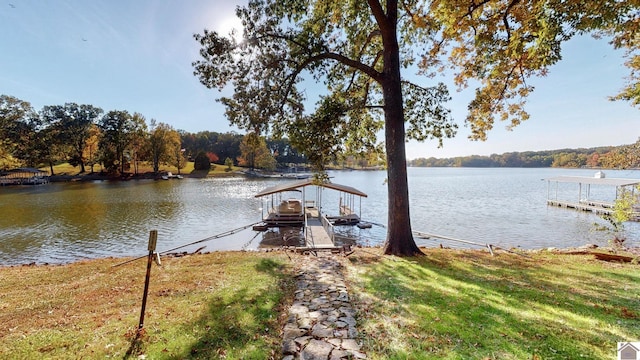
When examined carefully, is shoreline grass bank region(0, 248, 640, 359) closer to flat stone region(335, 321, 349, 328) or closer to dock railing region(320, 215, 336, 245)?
flat stone region(335, 321, 349, 328)

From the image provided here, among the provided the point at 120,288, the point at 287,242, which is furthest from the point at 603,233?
the point at 120,288

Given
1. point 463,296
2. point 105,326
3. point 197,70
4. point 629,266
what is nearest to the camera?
point 105,326

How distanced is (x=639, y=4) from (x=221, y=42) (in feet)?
33.4

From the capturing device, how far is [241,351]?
4.12m

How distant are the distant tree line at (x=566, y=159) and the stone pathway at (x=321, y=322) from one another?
17049 mm

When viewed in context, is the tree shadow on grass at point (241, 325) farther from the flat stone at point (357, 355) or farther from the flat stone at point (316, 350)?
the flat stone at point (357, 355)

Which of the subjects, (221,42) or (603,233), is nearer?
(221,42)

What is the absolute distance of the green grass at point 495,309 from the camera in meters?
4.13

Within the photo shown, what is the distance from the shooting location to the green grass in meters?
4.13

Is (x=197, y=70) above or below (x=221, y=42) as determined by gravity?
below

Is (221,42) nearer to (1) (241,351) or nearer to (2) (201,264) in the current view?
(2) (201,264)

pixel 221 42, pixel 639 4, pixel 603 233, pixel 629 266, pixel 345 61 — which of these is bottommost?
pixel 603 233

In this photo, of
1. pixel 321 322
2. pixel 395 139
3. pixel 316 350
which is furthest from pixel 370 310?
pixel 395 139

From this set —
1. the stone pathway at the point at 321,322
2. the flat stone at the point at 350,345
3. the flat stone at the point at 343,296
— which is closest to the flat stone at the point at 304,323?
the stone pathway at the point at 321,322
